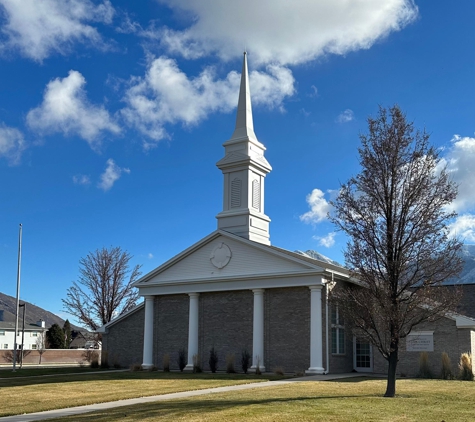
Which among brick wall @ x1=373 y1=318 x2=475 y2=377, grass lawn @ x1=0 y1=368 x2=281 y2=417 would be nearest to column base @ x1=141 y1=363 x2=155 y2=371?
grass lawn @ x1=0 y1=368 x2=281 y2=417

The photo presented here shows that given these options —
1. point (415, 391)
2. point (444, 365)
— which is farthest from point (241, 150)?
point (415, 391)

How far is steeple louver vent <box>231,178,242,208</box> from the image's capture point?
35.0 metres

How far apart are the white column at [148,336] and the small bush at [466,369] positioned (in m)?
16.7

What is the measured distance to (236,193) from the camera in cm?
A: 3519

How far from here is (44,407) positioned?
16.3 meters

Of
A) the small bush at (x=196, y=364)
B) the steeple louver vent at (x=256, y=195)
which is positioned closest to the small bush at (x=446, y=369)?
the small bush at (x=196, y=364)

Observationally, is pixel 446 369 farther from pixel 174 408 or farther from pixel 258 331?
pixel 174 408

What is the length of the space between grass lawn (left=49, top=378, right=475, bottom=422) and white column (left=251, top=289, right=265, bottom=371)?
10234 mm

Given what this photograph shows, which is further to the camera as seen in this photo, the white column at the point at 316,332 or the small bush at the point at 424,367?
the white column at the point at 316,332

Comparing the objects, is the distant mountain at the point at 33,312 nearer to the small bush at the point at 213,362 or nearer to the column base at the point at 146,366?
the column base at the point at 146,366

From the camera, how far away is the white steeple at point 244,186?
34.5 metres

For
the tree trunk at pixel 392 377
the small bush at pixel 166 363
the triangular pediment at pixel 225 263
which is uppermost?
the triangular pediment at pixel 225 263

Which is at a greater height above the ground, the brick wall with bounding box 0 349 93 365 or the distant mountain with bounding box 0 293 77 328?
the distant mountain with bounding box 0 293 77 328

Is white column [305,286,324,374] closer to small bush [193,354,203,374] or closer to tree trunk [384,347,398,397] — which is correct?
small bush [193,354,203,374]
